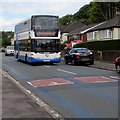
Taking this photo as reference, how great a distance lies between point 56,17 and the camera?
30719mm

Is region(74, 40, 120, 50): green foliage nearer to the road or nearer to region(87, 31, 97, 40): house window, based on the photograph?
region(87, 31, 97, 40): house window

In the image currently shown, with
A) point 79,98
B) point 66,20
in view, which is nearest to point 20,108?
point 79,98

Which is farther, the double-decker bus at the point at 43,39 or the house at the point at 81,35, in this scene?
the house at the point at 81,35

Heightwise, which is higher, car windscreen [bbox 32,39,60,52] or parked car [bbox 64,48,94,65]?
car windscreen [bbox 32,39,60,52]

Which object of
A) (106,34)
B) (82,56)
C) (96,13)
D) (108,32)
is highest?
(96,13)

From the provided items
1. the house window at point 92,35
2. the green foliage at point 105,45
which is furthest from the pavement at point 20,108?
the house window at point 92,35

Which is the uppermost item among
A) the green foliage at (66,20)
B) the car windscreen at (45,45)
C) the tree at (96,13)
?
the green foliage at (66,20)

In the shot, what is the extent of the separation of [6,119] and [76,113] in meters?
2.03

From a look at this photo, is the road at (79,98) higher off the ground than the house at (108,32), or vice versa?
the house at (108,32)

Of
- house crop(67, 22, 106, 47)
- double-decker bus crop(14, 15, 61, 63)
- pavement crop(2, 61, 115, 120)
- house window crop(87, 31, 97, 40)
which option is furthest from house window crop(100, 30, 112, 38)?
pavement crop(2, 61, 115, 120)

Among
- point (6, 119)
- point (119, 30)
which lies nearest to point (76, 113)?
point (6, 119)

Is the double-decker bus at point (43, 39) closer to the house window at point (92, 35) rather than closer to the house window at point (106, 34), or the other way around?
the house window at point (106, 34)

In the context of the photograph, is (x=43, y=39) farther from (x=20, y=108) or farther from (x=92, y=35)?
(x=92, y=35)

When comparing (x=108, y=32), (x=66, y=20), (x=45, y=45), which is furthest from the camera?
(x=66, y=20)
